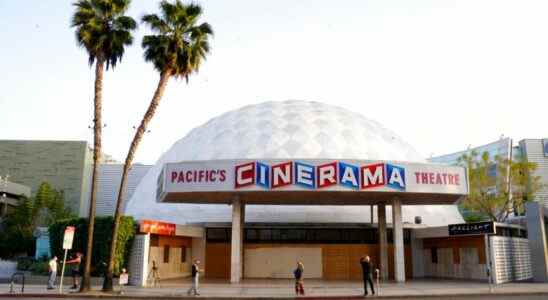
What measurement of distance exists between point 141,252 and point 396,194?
1361 centimetres

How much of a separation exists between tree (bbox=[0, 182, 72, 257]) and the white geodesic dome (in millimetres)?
18065

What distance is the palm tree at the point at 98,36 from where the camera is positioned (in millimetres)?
21594

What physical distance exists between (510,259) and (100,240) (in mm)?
22763

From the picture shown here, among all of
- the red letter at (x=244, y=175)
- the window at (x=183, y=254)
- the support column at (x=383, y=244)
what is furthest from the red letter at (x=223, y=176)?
the support column at (x=383, y=244)

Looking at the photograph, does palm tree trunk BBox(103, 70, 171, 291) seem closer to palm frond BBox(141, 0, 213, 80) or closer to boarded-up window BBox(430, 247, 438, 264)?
palm frond BBox(141, 0, 213, 80)

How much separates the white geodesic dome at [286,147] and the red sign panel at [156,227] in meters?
6.08

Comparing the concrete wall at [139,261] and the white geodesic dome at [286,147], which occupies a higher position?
the white geodesic dome at [286,147]

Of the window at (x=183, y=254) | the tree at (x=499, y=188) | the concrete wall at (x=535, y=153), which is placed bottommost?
the window at (x=183, y=254)

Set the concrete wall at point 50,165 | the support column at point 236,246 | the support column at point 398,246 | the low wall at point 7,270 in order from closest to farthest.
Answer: the support column at point 236,246
the support column at point 398,246
the low wall at point 7,270
the concrete wall at point 50,165

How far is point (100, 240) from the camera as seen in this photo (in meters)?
25.0

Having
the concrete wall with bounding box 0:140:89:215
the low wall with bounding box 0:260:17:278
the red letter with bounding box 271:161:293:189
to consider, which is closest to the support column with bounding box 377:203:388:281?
the red letter with bounding box 271:161:293:189

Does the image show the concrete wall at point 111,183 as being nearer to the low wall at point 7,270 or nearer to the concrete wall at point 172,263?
the low wall at point 7,270

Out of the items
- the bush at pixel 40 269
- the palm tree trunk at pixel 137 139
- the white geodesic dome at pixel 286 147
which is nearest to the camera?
the palm tree trunk at pixel 137 139

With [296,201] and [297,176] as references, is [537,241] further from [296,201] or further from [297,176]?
[297,176]
